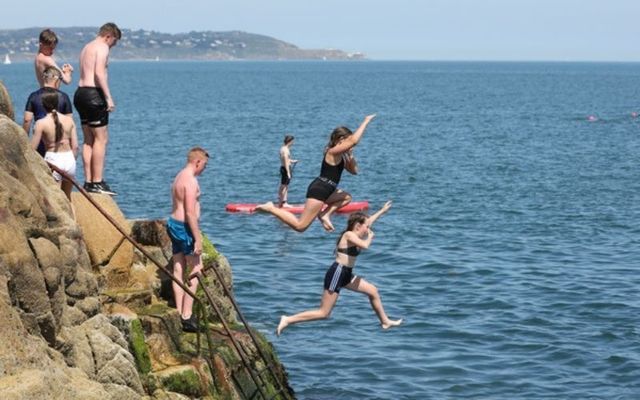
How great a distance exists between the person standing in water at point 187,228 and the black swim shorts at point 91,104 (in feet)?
9.32

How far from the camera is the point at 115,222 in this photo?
15.9 m

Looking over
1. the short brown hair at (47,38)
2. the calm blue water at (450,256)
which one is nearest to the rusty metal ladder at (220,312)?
the short brown hair at (47,38)

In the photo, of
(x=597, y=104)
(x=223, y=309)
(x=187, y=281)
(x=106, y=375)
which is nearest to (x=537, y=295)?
(x=223, y=309)

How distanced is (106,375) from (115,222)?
131 inches

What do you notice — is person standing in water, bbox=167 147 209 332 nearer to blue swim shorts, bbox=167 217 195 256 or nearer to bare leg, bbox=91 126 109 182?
blue swim shorts, bbox=167 217 195 256

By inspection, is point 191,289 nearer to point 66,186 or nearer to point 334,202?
point 66,186

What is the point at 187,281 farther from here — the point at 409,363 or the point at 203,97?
the point at 203,97

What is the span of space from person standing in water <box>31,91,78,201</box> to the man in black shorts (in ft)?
5.92

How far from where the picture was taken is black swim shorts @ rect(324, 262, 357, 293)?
15.9 meters

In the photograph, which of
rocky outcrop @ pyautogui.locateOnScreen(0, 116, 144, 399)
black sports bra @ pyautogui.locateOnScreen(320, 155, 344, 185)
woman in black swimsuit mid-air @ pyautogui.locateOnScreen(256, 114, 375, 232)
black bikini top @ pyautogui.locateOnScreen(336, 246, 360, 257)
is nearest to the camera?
rocky outcrop @ pyautogui.locateOnScreen(0, 116, 144, 399)

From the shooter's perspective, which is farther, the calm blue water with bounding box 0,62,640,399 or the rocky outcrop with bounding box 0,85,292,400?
the calm blue water with bounding box 0,62,640,399

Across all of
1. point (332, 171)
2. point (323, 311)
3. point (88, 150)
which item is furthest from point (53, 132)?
point (323, 311)

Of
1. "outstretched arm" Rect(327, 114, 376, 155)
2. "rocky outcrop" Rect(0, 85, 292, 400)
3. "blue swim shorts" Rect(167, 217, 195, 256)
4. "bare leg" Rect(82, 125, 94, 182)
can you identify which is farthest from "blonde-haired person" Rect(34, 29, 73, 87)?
"outstretched arm" Rect(327, 114, 376, 155)

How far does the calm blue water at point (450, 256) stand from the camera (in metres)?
21.9
